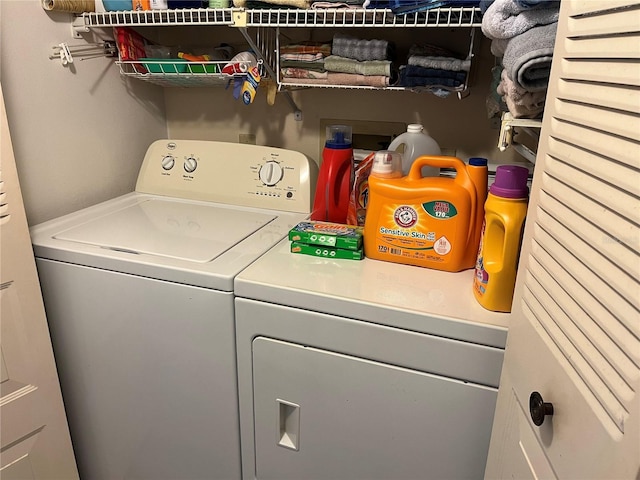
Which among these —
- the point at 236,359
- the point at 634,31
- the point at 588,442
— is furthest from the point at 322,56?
the point at 588,442

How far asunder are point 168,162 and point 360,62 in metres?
0.81

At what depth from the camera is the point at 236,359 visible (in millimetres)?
1285

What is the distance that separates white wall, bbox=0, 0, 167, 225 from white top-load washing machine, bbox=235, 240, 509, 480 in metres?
0.80

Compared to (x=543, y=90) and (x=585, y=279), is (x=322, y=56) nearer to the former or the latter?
(x=543, y=90)

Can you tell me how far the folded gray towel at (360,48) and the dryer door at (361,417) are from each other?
0.87 metres

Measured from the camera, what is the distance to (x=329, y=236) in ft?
4.38

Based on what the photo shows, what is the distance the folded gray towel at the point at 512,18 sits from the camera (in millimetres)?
915

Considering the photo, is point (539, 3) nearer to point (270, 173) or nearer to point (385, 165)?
point (385, 165)

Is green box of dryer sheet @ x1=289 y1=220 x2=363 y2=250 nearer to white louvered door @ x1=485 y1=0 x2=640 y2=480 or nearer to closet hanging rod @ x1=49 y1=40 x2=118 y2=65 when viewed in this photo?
white louvered door @ x1=485 y1=0 x2=640 y2=480

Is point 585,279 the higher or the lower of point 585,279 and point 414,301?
the higher

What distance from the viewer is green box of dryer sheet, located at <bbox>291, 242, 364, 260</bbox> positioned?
4.37 ft

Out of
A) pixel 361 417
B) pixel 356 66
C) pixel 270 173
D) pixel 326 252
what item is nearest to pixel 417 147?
pixel 356 66

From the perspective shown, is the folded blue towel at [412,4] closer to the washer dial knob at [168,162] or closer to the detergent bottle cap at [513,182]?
the detergent bottle cap at [513,182]

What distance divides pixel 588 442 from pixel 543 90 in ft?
2.14
